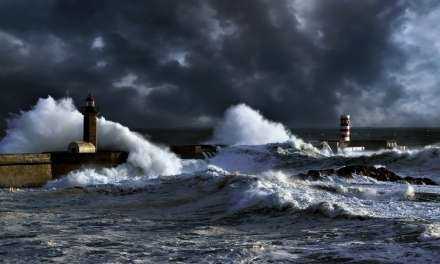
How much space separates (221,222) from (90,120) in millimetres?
10929

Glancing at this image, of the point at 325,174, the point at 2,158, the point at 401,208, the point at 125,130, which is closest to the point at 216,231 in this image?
the point at 401,208

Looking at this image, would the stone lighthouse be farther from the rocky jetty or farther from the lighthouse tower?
the rocky jetty

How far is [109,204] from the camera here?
1030 cm

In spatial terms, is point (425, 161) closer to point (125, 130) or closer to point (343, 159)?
point (343, 159)

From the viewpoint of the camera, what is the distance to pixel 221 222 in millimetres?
8094

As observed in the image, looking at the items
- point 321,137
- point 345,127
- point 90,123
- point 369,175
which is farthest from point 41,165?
point 321,137

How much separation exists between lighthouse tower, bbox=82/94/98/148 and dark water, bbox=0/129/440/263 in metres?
5.87

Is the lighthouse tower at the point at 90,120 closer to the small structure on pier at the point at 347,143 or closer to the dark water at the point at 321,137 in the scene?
the small structure on pier at the point at 347,143

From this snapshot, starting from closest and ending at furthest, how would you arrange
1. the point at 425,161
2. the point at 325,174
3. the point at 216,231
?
Answer: the point at 216,231, the point at 325,174, the point at 425,161

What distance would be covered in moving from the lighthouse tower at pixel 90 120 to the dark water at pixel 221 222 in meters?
5.87

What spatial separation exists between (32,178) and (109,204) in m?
5.36

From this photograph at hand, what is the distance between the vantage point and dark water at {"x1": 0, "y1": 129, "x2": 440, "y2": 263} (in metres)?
5.73

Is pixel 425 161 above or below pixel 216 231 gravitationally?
above

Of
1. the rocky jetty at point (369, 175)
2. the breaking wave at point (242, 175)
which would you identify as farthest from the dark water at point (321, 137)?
the rocky jetty at point (369, 175)
